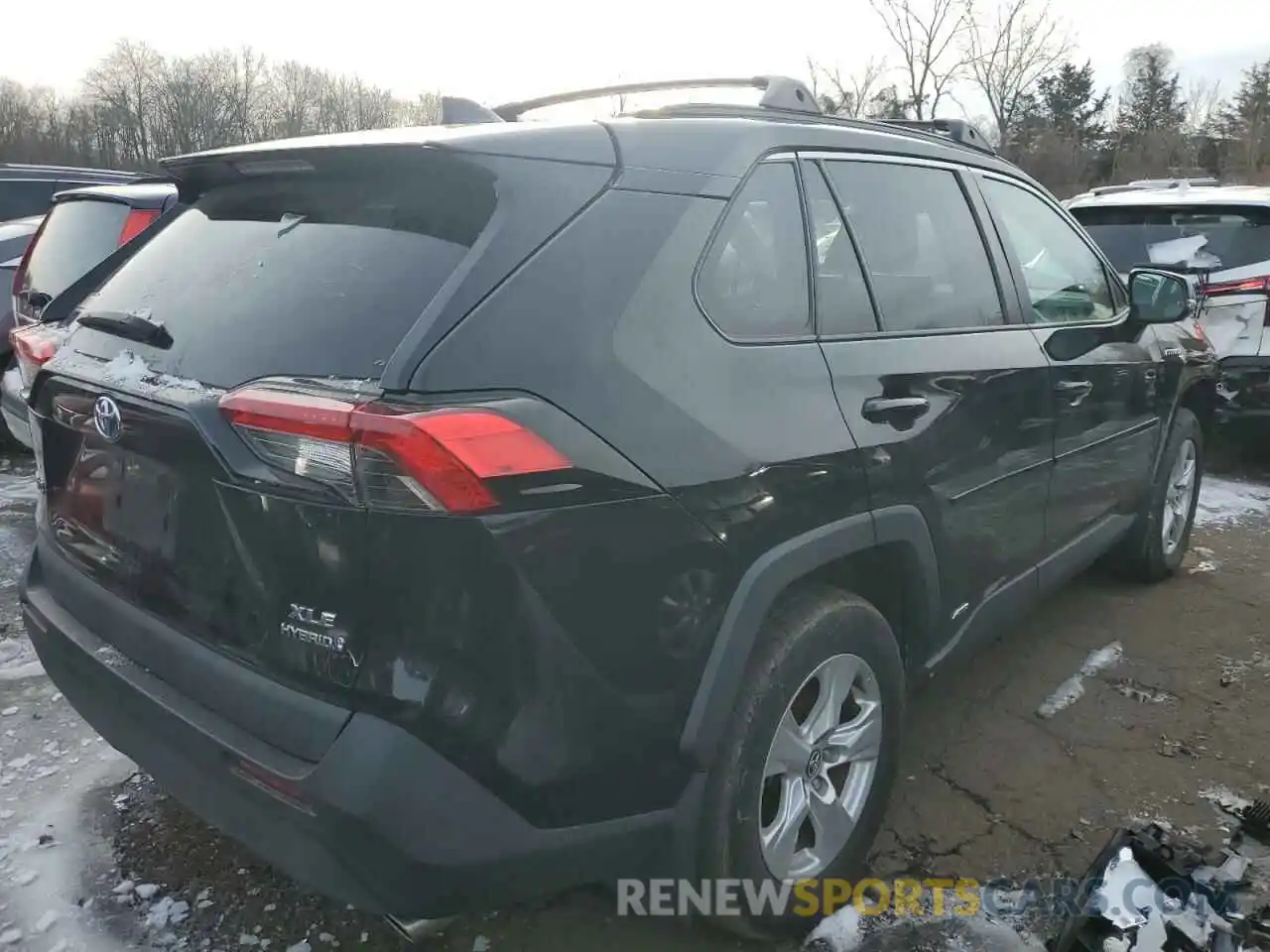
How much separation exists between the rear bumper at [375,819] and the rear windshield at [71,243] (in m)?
4.29

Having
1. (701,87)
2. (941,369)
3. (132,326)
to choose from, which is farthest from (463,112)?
(941,369)

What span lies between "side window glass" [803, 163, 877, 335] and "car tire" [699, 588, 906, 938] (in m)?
0.65

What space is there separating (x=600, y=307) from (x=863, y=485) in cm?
82

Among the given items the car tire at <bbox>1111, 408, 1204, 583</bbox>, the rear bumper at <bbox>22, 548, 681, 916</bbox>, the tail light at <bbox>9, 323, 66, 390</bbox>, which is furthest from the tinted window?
the car tire at <bbox>1111, 408, 1204, 583</bbox>

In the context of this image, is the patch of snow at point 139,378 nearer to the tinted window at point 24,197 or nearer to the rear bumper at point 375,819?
the rear bumper at point 375,819

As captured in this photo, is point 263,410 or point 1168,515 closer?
point 263,410

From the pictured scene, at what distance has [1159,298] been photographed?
3.79 metres

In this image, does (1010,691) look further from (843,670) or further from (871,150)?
(871,150)

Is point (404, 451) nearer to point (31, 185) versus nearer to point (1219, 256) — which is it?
point (1219, 256)

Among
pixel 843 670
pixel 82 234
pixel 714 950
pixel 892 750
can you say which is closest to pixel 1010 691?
pixel 892 750

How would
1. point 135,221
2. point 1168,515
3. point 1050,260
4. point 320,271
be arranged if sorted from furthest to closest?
point 135,221, point 1168,515, point 1050,260, point 320,271

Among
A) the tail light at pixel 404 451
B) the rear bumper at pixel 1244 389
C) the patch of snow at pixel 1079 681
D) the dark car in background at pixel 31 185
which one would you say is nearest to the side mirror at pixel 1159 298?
the patch of snow at pixel 1079 681

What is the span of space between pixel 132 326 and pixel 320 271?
0.50 metres

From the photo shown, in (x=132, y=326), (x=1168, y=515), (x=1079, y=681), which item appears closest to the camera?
(x=132, y=326)
